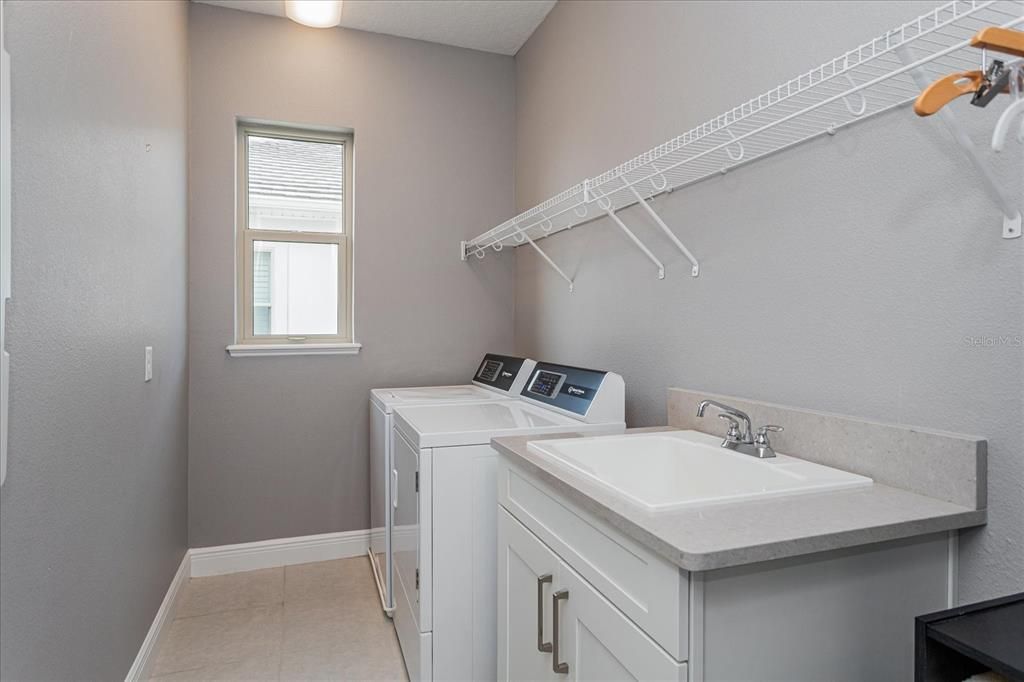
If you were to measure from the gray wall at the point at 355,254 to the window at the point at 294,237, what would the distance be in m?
0.12

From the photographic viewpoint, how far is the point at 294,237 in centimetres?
297

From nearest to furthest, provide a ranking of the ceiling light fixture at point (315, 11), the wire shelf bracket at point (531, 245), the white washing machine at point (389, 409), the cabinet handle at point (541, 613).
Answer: the cabinet handle at point (541, 613)
the white washing machine at point (389, 409)
the ceiling light fixture at point (315, 11)
the wire shelf bracket at point (531, 245)

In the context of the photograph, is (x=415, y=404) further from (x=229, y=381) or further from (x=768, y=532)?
(x=768, y=532)

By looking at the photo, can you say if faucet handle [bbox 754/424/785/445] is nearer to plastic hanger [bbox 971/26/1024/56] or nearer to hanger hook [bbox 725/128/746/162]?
hanger hook [bbox 725/128/746/162]

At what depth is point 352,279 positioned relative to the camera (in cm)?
302

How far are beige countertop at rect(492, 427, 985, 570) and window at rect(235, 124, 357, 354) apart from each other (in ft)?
7.37

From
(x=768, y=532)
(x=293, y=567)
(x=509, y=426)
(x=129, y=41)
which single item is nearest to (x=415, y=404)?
(x=509, y=426)

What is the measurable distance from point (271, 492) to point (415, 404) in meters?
1.08

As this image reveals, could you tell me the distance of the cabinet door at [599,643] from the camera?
89 cm

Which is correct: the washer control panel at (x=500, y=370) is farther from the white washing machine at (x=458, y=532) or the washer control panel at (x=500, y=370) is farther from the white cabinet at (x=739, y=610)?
the white cabinet at (x=739, y=610)

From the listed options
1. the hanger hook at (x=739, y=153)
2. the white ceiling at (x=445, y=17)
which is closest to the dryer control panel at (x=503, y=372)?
the hanger hook at (x=739, y=153)

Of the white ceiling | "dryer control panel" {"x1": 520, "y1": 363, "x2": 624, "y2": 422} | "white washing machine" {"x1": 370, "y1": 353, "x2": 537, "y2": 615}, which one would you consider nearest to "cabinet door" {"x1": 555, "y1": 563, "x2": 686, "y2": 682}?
"dryer control panel" {"x1": 520, "y1": 363, "x2": 624, "y2": 422}

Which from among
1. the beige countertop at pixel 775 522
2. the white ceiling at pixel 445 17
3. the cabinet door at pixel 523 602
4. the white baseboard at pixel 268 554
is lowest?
the white baseboard at pixel 268 554

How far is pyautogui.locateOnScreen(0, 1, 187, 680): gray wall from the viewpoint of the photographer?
107cm
